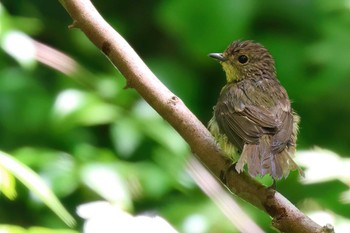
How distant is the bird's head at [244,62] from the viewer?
14.5 feet

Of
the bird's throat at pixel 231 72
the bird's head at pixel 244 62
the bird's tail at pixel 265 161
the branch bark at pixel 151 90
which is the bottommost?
the branch bark at pixel 151 90

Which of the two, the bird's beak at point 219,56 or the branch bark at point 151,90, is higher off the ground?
the bird's beak at point 219,56

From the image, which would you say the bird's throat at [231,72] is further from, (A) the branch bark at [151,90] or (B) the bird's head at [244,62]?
(A) the branch bark at [151,90]

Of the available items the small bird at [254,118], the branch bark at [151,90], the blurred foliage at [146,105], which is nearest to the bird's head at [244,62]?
the small bird at [254,118]

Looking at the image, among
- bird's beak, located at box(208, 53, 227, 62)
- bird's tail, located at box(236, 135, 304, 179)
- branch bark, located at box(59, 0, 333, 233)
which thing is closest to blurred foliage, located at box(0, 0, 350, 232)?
bird's tail, located at box(236, 135, 304, 179)

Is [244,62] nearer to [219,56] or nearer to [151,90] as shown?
[219,56]

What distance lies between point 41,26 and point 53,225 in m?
1.77

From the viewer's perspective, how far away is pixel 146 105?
4.37 metres

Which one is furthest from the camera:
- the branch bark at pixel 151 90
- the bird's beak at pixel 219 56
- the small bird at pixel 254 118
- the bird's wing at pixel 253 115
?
the bird's beak at pixel 219 56

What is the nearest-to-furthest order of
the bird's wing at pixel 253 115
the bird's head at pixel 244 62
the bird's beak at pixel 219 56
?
the bird's wing at pixel 253 115, the bird's beak at pixel 219 56, the bird's head at pixel 244 62

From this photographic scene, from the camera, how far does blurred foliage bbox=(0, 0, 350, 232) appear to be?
4039mm

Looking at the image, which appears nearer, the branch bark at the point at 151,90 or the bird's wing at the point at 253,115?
the branch bark at the point at 151,90

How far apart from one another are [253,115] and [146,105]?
0.79m

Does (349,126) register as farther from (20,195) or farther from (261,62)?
(20,195)
